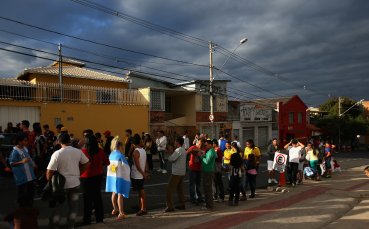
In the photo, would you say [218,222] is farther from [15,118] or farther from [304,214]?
[15,118]

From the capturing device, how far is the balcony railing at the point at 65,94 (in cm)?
2139

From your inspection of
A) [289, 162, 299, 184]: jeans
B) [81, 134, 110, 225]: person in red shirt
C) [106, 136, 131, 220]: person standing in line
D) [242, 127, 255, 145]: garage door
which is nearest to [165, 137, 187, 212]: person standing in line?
[106, 136, 131, 220]: person standing in line

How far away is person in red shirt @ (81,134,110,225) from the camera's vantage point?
761cm

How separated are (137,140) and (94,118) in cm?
1753

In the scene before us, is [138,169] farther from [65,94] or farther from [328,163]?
[65,94]

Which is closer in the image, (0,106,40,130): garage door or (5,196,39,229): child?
(5,196,39,229): child

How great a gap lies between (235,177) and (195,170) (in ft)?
3.66

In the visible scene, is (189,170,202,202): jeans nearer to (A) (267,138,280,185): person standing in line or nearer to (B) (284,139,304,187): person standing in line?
(A) (267,138,280,185): person standing in line

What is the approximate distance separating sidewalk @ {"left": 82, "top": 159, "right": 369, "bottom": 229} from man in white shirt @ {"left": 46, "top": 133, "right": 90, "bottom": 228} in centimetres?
99

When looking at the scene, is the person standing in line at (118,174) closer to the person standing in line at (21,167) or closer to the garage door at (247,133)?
the person standing in line at (21,167)

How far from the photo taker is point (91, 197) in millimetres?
7613

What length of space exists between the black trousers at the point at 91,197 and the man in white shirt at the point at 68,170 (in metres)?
0.75

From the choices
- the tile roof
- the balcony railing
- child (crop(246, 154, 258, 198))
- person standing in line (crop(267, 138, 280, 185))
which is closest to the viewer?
child (crop(246, 154, 258, 198))

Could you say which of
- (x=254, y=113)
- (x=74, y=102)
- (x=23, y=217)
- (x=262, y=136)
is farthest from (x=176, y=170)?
(x=262, y=136)
